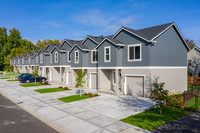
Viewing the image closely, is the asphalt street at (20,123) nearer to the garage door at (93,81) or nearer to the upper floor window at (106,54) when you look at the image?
the upper floor window at (106,54)

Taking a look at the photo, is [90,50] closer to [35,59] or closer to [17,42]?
[35,59]

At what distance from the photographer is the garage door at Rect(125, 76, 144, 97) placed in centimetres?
1595

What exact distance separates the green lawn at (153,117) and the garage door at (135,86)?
4320mm

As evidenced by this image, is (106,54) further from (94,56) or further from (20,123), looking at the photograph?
(20,123)

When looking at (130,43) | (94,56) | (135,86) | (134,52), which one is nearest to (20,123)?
(135,86)

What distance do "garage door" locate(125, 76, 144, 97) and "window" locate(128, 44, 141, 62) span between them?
A: 2.15 meters

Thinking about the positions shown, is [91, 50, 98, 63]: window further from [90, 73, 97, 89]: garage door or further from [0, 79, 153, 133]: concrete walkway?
[0, 79, 153, 133]: concrete walkway

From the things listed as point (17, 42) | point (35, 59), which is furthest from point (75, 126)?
point (17, 42)

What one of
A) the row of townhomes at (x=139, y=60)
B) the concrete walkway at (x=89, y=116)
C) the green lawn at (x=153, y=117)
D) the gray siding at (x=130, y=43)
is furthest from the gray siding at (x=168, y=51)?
the concrete walkway at (x=89, y=116)

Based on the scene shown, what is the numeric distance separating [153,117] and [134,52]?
8.34 m

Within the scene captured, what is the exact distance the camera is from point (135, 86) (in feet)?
54.0

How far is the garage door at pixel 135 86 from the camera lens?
16.0 meters

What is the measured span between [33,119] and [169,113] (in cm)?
961

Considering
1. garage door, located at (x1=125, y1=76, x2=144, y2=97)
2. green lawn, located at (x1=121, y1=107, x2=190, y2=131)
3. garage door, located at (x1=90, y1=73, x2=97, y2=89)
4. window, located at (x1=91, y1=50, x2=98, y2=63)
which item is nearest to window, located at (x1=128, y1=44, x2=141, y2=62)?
garage door, located at (x1=125, y1=76, x2=144, y2=97)
